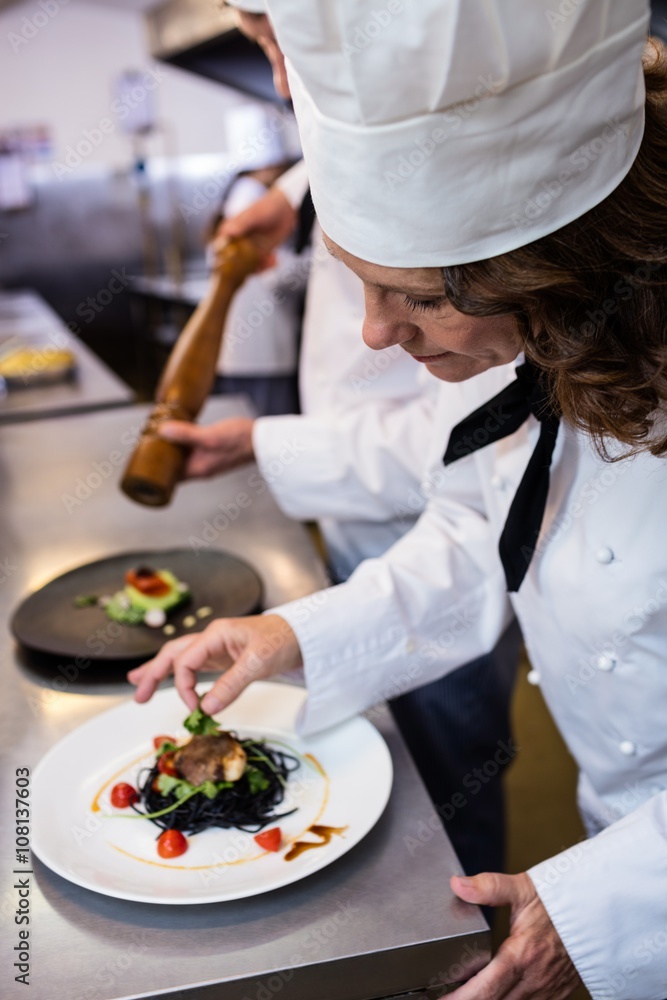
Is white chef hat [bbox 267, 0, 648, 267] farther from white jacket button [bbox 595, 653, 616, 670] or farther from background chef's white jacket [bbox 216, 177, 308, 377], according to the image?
background chef's white jacket [bbox 216, 177, 308, 377]

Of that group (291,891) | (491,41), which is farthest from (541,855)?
(491,41)

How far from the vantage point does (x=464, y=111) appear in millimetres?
751

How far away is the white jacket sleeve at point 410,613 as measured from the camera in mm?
1214

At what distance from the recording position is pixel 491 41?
2.31 feet

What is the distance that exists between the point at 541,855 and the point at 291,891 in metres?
1.72

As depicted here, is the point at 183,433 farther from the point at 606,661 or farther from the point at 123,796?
the point at 606,661

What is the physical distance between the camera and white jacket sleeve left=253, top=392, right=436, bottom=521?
176 cm

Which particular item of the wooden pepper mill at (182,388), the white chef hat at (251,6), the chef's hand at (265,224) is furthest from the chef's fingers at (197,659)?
the chef's hand at (265,224)

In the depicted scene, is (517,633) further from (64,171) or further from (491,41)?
(64,171)

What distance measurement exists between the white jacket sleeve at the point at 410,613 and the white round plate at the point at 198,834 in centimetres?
6

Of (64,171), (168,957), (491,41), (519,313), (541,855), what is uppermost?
(491,41)

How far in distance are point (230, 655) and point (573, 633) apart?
42 cm

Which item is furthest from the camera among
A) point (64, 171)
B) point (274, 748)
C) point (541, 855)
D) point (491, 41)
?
point (64, 171)

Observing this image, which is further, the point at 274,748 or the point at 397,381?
the point at 397,381
